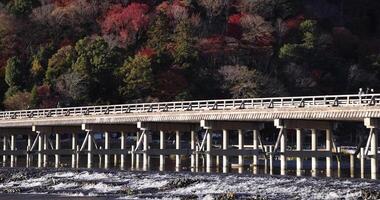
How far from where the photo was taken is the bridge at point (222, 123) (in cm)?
4731

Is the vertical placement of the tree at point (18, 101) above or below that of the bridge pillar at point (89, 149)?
above

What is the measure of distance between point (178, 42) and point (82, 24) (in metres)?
16.2

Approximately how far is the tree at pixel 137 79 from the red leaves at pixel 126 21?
34.3 ft

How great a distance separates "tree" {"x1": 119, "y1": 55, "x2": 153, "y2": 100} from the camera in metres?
83.2

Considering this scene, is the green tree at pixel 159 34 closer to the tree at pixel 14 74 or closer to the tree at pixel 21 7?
the tree at pixel 14 74

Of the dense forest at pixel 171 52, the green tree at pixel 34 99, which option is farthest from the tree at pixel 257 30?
the green tree at pixel 34 99

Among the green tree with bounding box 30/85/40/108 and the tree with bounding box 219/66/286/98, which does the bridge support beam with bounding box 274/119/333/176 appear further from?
the green tree with bounding box 30/85/40/108

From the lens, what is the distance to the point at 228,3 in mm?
100188

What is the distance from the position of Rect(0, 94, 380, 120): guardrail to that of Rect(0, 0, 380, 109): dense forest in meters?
13.7

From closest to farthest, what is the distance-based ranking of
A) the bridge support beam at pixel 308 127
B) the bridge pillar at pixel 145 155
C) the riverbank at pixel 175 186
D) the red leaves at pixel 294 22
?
the riverbank at pixel 175 186, the bridge support beam at pixel 308 127, the bridge pillar at pixel 145 155, the red leaves at pixel 294 22

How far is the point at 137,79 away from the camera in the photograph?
83375 mm

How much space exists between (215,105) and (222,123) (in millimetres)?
1796

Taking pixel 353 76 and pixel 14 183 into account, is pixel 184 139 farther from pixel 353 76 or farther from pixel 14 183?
pixel 14 183

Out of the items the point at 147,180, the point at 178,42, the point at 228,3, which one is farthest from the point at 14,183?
the point at 228,3
